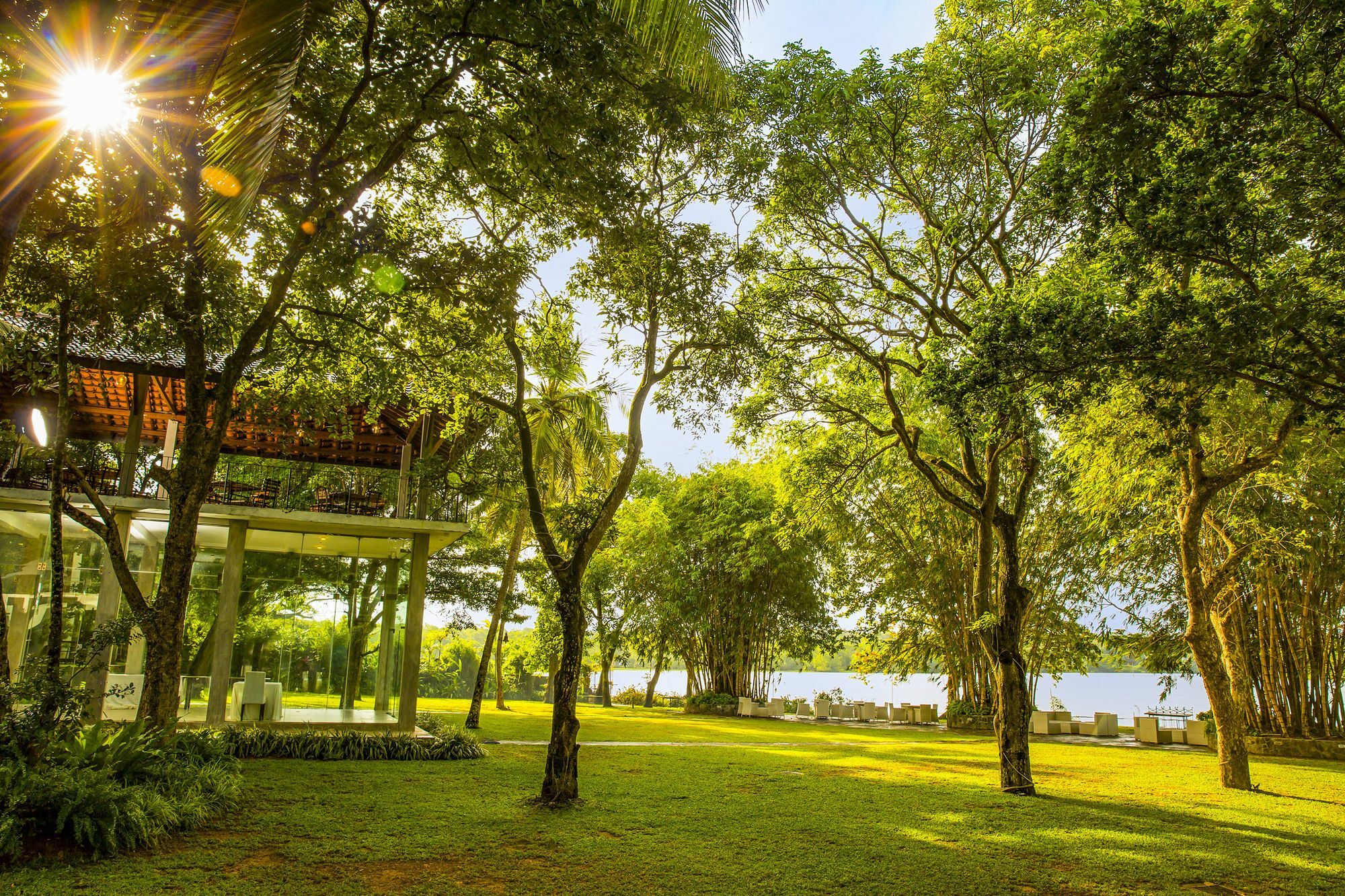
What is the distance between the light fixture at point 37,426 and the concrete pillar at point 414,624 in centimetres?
674

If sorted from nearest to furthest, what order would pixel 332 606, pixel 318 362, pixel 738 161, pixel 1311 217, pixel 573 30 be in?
pixel 573 30 → pixel 1311 217 → pixel 738 161 → pixel 318 362 → pixel 332 606

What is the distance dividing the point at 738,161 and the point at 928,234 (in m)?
2.96

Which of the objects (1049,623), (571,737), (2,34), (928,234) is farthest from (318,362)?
(1049,623)

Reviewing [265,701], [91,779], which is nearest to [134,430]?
[265,701]

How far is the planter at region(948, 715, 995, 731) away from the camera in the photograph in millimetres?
21672

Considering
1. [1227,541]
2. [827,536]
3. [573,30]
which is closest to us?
[573,30]

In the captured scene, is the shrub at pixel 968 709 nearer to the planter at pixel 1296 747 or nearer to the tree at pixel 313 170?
the planter at pixel 1296 747

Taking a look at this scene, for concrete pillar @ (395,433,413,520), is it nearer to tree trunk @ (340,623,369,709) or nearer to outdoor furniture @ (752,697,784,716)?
tree trunk @ (340,623,369,709)

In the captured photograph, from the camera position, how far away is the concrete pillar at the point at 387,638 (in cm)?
1412

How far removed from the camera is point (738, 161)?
8.95 m

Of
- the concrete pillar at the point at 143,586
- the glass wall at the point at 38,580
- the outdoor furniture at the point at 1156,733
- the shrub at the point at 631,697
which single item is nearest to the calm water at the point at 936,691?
the outdoor furniture at the point at 1156,733

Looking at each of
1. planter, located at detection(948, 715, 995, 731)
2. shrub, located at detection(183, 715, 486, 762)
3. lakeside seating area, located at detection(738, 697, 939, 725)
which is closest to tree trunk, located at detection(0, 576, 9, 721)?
shrub, located at detection(183, 715, 486, 762)

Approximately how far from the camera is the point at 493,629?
1778 centimetres

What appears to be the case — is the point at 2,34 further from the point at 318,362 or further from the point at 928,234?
the point at 928,234
